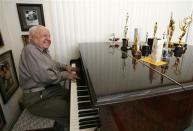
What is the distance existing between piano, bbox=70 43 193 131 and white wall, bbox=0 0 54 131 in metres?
1.09

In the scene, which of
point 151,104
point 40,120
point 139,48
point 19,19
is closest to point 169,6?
point 139,48

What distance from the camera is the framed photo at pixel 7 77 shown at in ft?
5.16

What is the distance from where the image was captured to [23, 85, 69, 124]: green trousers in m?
1.27

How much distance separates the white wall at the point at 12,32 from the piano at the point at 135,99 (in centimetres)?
109

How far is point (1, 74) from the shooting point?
1548 mm

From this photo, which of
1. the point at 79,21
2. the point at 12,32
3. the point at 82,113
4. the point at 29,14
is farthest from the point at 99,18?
the point at 82,113

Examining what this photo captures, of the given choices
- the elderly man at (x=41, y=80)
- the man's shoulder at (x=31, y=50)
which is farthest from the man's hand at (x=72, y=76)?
the man's shoulder at (x=31, y=50)

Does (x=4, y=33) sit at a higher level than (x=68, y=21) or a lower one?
lower

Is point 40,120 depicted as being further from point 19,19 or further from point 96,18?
point 96,18

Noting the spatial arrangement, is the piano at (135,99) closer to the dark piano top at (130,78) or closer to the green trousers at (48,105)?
the dark piano top at (130,78)

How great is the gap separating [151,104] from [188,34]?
2200 mm

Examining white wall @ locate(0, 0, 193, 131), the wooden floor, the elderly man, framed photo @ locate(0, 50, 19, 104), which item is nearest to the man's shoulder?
the elderly man

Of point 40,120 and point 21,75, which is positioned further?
point 21,75

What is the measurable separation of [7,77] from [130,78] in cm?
145
